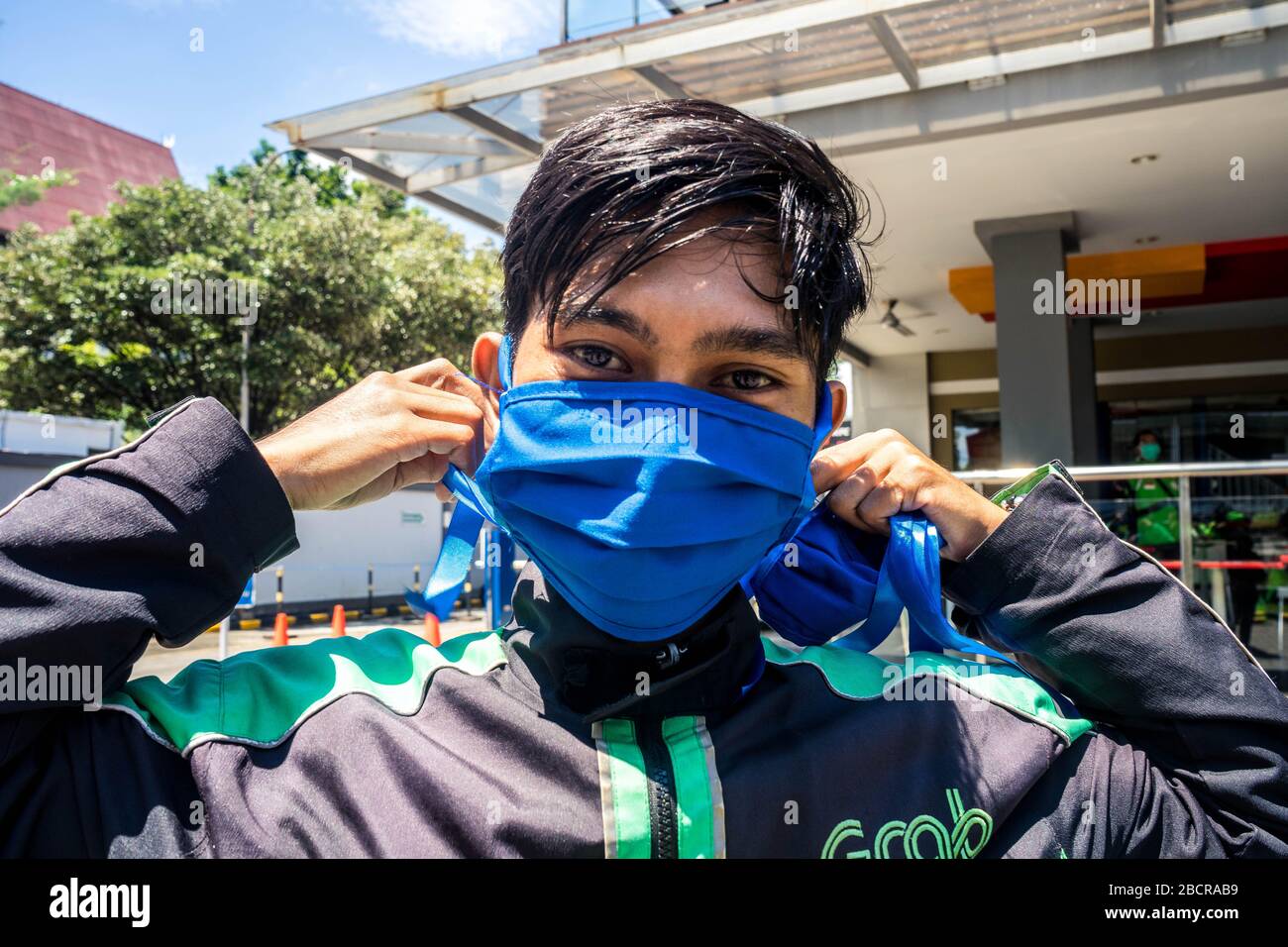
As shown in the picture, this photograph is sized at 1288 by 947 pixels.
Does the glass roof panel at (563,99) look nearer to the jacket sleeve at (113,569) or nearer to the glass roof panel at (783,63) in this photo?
the glass roof panel at (783,63)

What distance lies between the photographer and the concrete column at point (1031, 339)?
7227 mm

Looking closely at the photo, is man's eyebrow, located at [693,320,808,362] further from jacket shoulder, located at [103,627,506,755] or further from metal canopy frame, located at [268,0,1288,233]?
metal canopy frame, located at [268,0,1288,233]

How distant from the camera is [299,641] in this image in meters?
8.01

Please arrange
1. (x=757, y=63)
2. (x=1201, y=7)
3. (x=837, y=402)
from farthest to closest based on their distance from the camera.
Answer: (x=757, y=63), (x=1201, y=7), (x=837, y=402)

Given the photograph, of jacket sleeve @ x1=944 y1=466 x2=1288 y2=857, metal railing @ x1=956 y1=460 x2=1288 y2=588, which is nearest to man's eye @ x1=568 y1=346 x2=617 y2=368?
jacket sleeve @ x1=944 y1=466 x2=1288 y2=857

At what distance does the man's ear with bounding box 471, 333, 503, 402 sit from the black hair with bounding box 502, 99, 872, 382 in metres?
0.06

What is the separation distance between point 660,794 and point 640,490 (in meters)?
0.34

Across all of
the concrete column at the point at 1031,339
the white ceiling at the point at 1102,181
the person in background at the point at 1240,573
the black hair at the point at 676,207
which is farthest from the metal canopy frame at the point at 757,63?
the black hair at the point at 676,207

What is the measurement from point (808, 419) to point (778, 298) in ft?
0.54

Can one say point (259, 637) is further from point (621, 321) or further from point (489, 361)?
point (621, 321)

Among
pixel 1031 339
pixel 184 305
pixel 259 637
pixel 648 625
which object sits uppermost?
pixel 184 305

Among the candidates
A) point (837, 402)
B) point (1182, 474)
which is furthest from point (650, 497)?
point (1182, 474)

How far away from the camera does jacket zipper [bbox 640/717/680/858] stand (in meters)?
1.01

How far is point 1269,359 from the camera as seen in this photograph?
11820 mm
